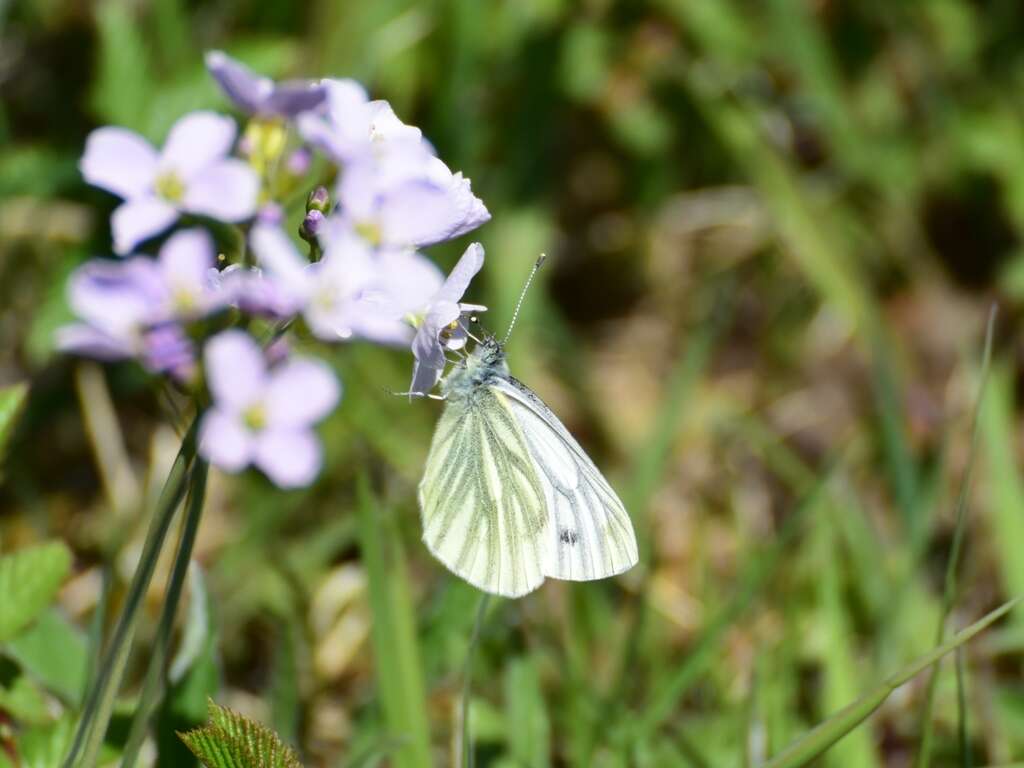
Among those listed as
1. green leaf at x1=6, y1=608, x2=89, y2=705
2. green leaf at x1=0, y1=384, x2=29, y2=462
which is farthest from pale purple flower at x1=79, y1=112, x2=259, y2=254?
green leaf at x1=6, y1=608, x2=89, y2=705

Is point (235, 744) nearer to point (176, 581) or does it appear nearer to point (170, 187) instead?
point (176, 581)

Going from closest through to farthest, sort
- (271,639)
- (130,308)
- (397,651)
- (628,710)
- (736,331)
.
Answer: (130,308), (397,651), (628,710), (271,639), (736,331)

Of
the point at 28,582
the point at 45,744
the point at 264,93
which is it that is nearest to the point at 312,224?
the point at 264,93

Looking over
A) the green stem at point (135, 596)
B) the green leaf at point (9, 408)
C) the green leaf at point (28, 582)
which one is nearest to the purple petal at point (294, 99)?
the green stem at point (135, 596)

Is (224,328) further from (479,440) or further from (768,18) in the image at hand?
(768,18)

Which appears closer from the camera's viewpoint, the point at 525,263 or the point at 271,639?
the point at 271,639

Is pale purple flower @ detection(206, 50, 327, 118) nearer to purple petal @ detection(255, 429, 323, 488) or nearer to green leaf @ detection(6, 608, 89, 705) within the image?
purple petal @ detection(255, 429, 323, 488)

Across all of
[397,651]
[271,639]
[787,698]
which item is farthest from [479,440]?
[271,639]
